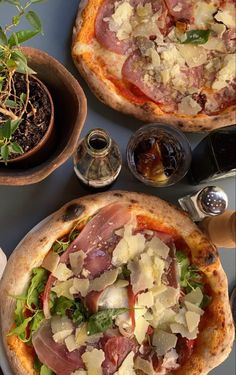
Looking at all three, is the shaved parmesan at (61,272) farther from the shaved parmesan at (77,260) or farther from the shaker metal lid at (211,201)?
the shaker metal lid at (211,201)

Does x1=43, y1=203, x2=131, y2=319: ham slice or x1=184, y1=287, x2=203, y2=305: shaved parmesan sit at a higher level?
x1=43, y1=203, x2=131, y2=319: ham slice

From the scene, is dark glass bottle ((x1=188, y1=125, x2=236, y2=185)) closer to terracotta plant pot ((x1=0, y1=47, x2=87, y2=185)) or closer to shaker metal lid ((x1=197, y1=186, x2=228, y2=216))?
shaker metal lid ((x1=197, y1=186, x2=228, y2=216))

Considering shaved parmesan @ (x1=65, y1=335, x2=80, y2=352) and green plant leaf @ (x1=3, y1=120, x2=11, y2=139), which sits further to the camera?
shaved parmesan @ (x1=65, y1=335, x2=80, y2=352)

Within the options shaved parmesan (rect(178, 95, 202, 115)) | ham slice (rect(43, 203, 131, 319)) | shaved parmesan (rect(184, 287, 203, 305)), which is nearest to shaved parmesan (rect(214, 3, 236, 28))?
shaved parmesan (rect(178, 95, 202, 115))

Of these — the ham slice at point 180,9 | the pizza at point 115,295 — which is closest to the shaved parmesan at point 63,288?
the pizza at point 115,295

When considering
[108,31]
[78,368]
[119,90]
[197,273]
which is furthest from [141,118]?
[78,368]
